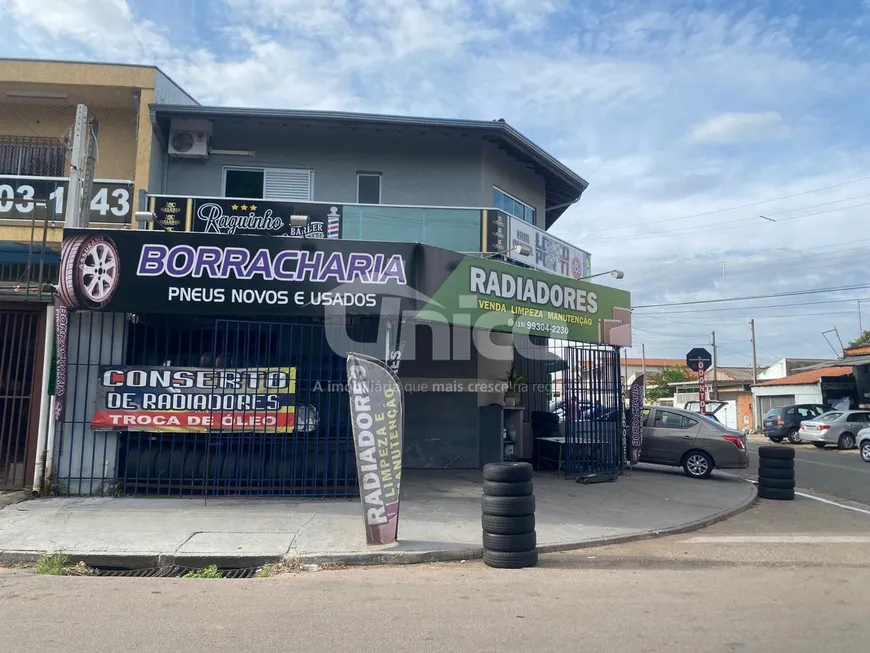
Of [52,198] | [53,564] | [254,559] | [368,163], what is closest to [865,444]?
[368,163]

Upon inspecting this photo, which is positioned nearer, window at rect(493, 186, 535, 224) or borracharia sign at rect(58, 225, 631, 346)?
borracharia sign at rect(58, 225, 631, 346)

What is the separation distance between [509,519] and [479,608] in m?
1.58

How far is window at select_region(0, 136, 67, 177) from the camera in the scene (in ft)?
49.2

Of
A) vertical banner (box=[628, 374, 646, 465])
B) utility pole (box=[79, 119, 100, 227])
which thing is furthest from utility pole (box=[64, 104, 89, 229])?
vertical banner (box=[628, 374, 646, 465])

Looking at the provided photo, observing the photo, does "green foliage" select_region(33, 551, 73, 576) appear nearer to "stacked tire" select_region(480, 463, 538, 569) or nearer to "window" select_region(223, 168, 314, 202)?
"stacked tire" select_region(480, 463, 538, 569)

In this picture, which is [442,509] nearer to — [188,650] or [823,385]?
[188,650]

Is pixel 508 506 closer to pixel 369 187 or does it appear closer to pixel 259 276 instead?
pixel 259 276

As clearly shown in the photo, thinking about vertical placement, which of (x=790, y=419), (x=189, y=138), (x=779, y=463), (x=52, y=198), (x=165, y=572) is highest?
(x=189, y=138)

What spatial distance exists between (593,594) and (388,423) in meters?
2.88

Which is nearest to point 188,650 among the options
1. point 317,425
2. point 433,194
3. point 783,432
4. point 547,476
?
point 317,425

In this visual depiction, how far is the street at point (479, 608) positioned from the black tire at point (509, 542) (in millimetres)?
253

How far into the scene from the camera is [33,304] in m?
10.0

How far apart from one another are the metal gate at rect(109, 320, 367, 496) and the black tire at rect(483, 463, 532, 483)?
3.36 metres

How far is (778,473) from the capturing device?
12008 mm
